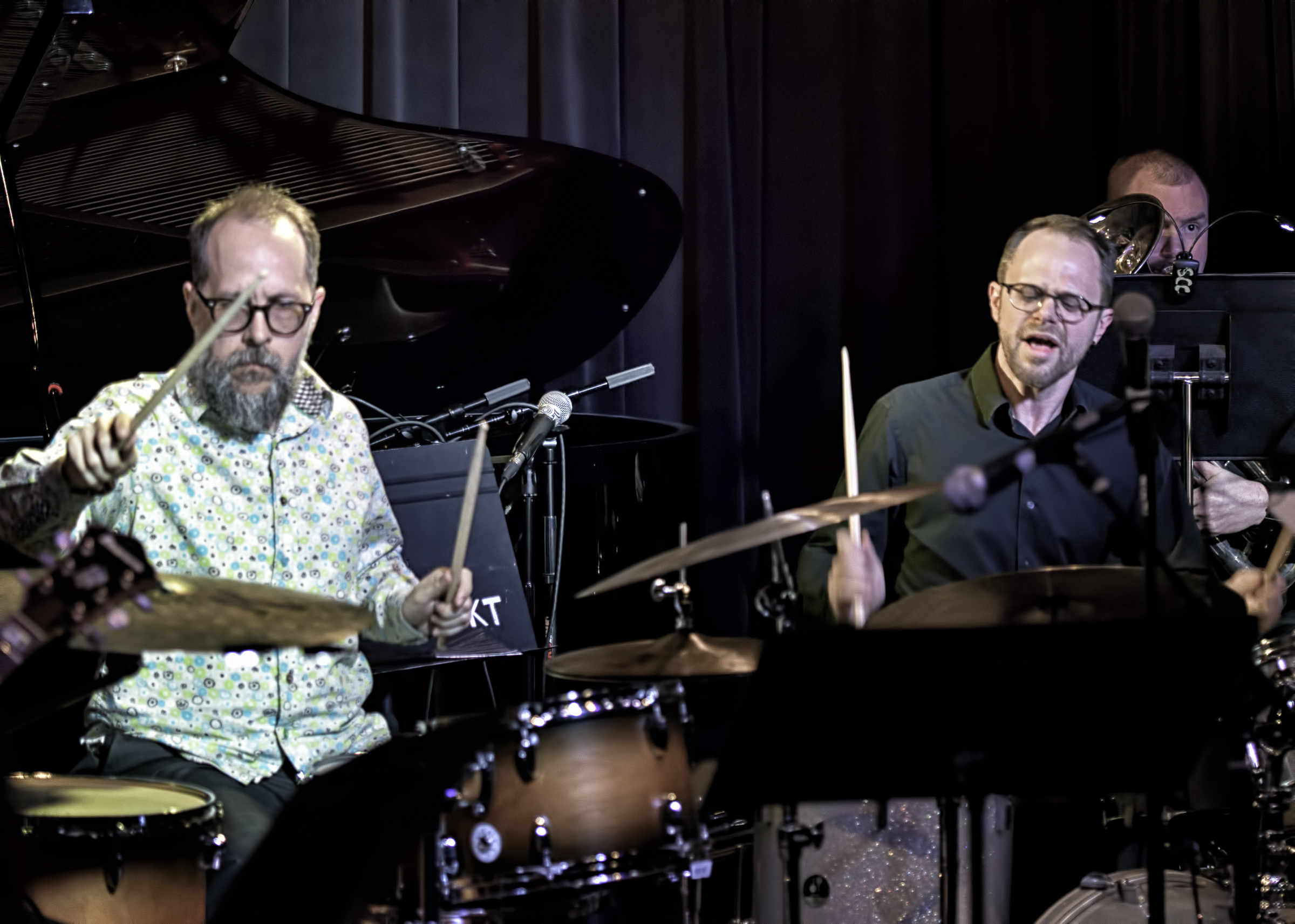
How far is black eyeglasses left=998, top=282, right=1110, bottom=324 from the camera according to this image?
9.07ft

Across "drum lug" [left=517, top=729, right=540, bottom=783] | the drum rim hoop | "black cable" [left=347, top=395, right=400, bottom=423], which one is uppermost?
"black cable" [left=347, top=395, right=400, bottom=423]

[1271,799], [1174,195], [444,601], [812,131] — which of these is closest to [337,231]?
[444,601]

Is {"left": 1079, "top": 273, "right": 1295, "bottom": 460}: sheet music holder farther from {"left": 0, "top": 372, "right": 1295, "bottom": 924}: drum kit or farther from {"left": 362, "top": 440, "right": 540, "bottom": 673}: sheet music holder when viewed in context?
{"left": 362, "top": 440, "right": 540, "bottom": 673}: sheet music holder

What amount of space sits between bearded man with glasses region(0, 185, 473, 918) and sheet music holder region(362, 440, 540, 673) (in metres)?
0.29

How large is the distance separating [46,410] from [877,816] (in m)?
1.67

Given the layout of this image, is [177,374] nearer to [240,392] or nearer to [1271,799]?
[240,392]

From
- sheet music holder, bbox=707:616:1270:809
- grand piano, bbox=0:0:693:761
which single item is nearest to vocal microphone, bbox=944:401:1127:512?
sheet music holder, bbox=707:616:1270:809

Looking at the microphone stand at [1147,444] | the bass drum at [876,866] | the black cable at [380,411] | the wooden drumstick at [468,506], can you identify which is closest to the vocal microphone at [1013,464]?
the microphone stand at [1147,444]

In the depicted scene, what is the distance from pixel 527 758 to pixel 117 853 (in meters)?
0.56

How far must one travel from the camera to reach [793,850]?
2.13 meters

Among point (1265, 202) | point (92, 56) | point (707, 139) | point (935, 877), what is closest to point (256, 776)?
point (935, 877)

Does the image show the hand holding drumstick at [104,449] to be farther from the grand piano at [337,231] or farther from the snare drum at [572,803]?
the grand piano at [337,231]

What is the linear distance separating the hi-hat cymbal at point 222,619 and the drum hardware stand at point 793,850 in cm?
92

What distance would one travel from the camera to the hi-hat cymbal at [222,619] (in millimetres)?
1411
